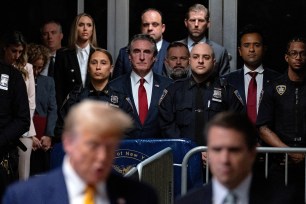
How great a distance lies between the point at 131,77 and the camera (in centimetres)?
1085

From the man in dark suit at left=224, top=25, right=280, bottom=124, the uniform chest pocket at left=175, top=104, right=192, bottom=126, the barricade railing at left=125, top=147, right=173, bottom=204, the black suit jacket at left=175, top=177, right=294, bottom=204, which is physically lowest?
the barricade railing at left=125, top=147, right=173, bottom=204

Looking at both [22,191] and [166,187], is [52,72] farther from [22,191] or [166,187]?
[22,191]

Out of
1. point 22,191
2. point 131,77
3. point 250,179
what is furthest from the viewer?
point 131,77

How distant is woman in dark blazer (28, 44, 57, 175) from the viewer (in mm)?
11539

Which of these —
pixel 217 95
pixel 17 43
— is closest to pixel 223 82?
pixel 217 95

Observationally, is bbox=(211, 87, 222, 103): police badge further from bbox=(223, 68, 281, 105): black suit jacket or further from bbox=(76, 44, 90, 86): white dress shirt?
bbox=(76, 44, 90, 86): white dress shirt

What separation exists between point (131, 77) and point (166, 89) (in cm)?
56

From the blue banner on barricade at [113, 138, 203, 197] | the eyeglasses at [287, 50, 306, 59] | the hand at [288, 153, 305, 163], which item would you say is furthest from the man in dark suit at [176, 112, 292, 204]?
the eyeglasses at [287, 50, 306, 59]

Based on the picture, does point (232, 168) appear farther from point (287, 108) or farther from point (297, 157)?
point (287, 108)

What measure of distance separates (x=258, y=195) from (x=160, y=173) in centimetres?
376

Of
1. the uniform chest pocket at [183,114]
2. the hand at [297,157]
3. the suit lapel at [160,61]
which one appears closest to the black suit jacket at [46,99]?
the suit lapel at [160,61]

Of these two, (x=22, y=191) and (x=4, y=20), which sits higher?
Answer: (x=4, y=20)

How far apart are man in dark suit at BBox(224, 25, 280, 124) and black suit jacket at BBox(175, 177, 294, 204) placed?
558cm

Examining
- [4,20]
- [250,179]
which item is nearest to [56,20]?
[4,20]
